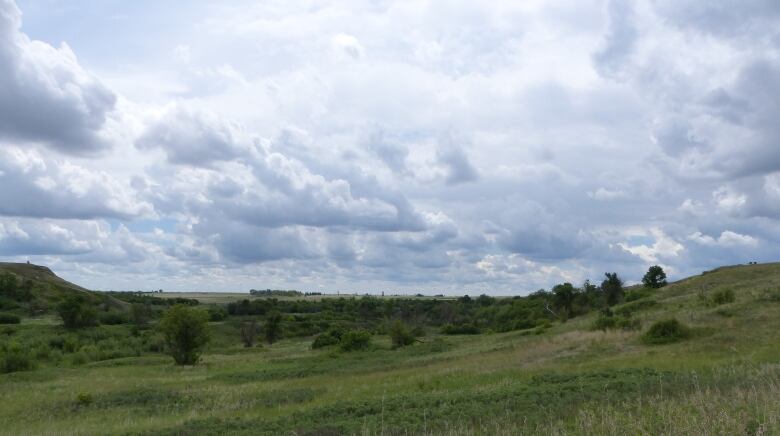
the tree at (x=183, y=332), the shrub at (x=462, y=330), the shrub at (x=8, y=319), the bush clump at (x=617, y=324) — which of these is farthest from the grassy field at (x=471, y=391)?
the shrub at (x=8, y=319)

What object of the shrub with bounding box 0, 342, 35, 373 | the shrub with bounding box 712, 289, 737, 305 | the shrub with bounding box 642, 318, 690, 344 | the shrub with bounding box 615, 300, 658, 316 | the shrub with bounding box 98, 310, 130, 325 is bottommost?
the shrub with bounding box 0, 342, 35, 373

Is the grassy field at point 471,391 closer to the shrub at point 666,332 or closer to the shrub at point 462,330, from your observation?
the shrub at point 666,332

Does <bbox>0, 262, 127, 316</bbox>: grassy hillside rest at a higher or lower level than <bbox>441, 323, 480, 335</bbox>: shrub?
higher

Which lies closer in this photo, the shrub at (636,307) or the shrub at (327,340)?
the shrub at (636,307)

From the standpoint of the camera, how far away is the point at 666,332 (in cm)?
2973

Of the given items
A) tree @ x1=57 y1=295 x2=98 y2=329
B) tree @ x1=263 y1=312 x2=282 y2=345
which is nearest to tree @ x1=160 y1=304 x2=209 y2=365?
tree @ x1=263 y1=312 x2=282 y2=345

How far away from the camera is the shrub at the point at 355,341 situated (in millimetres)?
48938

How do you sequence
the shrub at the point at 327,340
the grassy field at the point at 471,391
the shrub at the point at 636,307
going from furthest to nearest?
the shrub at the point at 327,340 → the shrub at the point at 636,307 → the grassy field at the point at 471,391

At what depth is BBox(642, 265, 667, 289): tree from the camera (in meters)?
81.9

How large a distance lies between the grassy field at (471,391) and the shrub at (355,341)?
430cm

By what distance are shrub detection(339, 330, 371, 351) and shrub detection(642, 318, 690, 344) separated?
25.0 m

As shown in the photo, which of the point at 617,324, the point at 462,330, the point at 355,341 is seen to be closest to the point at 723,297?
the point at 617,324

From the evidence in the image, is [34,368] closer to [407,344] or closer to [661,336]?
[407,344]

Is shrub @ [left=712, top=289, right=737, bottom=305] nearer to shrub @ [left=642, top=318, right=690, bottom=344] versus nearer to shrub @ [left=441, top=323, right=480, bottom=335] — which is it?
shrub @ [left=642, top=318, right=690, bottom=344]
